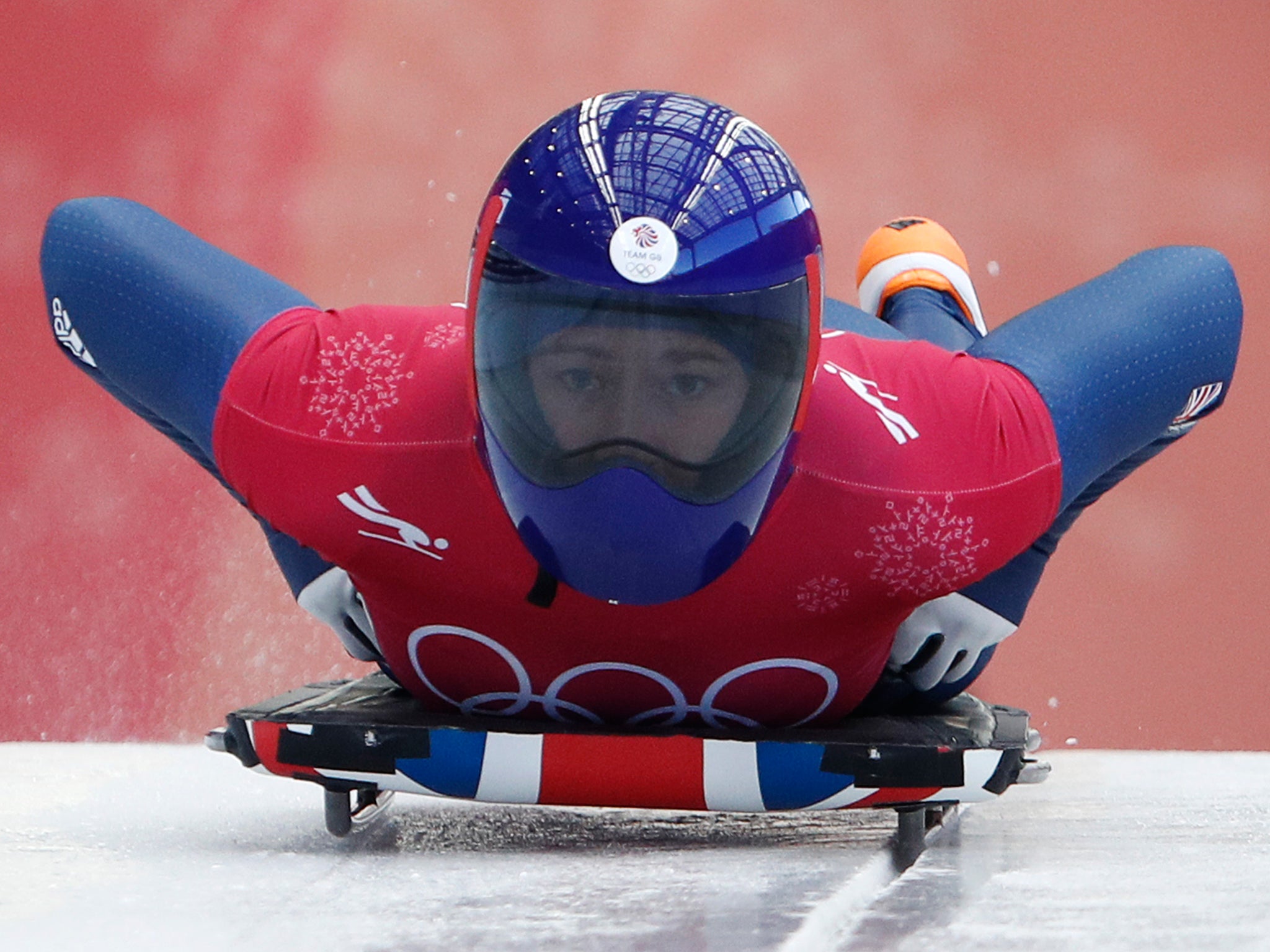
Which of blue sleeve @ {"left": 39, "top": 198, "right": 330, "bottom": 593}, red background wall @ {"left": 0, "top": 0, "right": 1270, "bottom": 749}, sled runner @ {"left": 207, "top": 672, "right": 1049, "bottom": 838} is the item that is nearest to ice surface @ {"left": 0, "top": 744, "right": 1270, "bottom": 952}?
sled runner @ {"left": 207, "top": 672, "right": 1049, "bottom": 838}

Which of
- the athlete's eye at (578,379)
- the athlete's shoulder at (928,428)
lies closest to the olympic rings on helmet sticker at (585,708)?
the athlete's shoulder at (928,428)

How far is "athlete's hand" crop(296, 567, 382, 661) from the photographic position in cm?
163

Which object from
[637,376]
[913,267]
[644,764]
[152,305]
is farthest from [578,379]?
[913,267]

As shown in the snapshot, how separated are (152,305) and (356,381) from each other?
0.24 metres

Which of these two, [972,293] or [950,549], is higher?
[972,293]

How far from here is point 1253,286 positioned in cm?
382

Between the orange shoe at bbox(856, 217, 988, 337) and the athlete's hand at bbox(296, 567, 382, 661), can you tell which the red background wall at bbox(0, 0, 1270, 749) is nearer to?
the orange shoe at bbox(856, 217, 988, 337)

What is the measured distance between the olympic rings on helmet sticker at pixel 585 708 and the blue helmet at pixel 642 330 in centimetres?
17

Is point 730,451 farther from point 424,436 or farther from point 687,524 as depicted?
point 424,436

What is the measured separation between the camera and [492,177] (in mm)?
3846

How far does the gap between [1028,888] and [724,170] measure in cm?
60

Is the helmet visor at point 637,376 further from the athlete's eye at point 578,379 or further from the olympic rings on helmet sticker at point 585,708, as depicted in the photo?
the olympic rings on helmet sticker at point 585,708

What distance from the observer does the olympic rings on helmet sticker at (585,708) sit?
4.77 feet

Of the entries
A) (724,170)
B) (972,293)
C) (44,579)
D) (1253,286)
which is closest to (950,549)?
(724,170)
